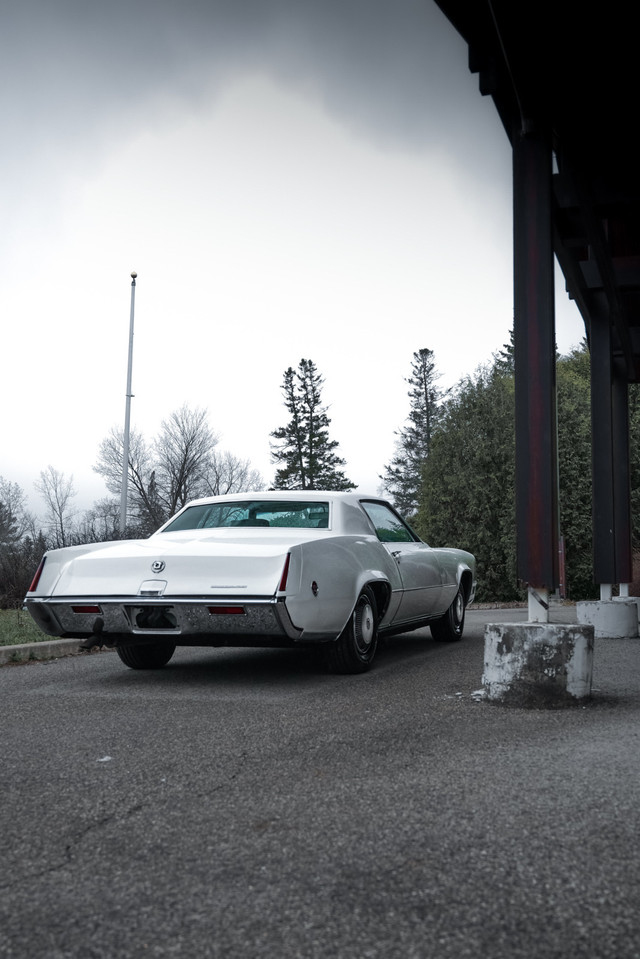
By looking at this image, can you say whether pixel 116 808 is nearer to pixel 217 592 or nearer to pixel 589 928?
pixel 589 928

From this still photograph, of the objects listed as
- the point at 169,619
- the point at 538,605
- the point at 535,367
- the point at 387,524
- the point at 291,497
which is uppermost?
the point at 535,367

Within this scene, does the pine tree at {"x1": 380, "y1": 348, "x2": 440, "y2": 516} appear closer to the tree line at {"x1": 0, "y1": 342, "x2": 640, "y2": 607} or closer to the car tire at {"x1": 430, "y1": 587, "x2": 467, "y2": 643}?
the tree line at {"x1": 0, "y1": 342, "x2": 640, "y2": 607}

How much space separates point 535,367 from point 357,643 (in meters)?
2.35

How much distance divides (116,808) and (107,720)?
179 centimetres

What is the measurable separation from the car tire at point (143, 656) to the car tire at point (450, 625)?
2875mm

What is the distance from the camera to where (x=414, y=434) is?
68250 mm

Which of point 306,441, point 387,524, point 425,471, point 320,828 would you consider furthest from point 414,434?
point 320,828

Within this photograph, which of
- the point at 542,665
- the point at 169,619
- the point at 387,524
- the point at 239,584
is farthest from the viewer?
the point at 387,524

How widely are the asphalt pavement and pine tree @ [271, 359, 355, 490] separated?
56336mm

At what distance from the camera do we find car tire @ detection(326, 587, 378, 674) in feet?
21.3

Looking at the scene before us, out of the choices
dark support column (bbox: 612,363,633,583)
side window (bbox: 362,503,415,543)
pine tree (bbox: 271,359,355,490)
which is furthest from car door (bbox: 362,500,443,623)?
pine tree (bbox: 271,359,355,490)

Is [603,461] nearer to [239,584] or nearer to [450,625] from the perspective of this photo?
[450,625]

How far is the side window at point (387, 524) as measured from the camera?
24.9 feet

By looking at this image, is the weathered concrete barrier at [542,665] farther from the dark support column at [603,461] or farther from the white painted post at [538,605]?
the dark support column at [603,461]
